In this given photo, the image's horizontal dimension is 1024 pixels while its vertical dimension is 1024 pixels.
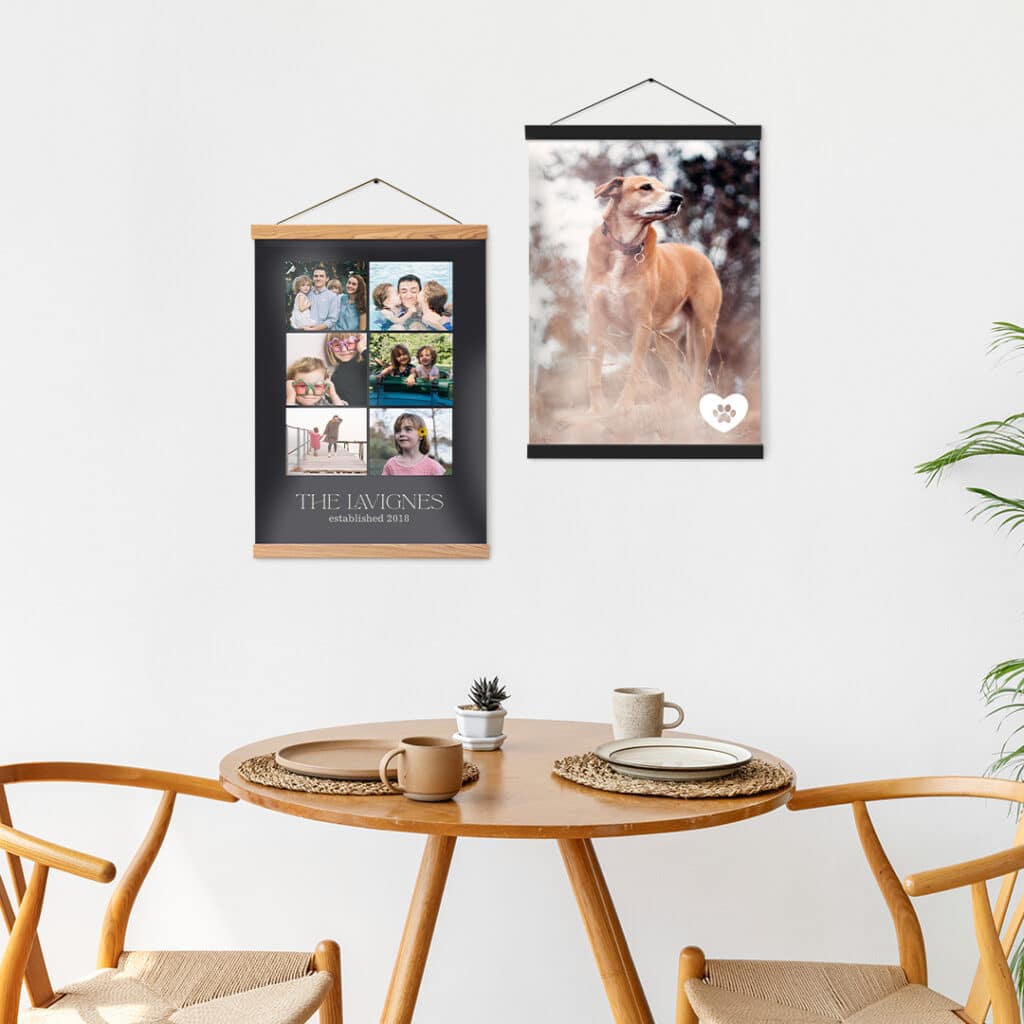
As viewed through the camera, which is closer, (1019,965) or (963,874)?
(963,874)

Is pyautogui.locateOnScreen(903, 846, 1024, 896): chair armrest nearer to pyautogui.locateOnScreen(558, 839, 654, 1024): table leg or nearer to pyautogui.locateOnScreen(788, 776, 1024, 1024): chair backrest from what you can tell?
pyautogui.locateOnScreen(788, 776, 1024, 1024): chair backrest

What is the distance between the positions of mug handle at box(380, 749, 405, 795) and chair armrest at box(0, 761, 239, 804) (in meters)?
0.38

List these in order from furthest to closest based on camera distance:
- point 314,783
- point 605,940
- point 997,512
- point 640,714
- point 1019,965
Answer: point 997,512 → point 1019,965 → point 640,714 → point 605,940 → point 314,783

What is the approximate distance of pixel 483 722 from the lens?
1782mm

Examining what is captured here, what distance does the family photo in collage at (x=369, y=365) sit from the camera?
7.92 ft

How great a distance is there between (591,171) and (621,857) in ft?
5.17

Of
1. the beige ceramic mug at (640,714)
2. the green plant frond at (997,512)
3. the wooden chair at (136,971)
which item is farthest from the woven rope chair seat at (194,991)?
the green plant frond at (997,512)

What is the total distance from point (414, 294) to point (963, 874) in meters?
1.64

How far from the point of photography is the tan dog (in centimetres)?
241

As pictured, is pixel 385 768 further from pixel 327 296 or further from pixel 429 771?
pixel 327 296

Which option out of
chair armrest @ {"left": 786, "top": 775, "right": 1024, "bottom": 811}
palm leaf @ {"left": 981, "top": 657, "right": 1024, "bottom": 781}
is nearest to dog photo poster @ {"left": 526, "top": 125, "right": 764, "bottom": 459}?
palm leaf @ {"left": 981, "top": 657, "right": 1024, "bottom": 781}

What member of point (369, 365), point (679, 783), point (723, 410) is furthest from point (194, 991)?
point (723, 410)

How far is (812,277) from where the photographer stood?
2.41 m

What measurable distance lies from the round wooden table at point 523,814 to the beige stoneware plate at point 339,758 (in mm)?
58
